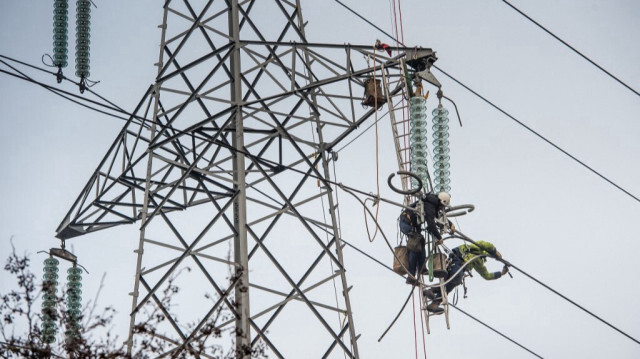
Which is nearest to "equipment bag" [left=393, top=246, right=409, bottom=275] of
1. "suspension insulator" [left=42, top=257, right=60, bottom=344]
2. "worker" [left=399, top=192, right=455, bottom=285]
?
"worker" [left=399, top=192, right=455, bottom=285]

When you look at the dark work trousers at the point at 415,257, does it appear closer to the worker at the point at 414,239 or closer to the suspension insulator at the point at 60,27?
the worker at the point at 414,239

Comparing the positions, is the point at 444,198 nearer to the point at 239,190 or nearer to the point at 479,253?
the point at 479,253

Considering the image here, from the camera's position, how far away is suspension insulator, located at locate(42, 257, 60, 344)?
13477 millimetres

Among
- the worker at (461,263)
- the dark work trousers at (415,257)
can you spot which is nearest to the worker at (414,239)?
the dark work trousers at (415,257)

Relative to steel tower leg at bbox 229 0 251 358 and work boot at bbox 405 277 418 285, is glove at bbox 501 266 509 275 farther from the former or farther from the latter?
steel tower leg at bbox 229 0 251 358

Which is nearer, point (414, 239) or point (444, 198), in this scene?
point (444, 198)

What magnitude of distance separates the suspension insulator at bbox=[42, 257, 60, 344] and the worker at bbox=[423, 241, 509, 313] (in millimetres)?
5960

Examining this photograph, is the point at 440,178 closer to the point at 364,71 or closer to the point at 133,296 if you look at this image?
the point at 364,71

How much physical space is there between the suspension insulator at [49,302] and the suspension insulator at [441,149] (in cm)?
→ 573

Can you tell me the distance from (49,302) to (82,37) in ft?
23.8

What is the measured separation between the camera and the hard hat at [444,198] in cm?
1827

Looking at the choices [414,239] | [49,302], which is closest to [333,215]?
[414,239]

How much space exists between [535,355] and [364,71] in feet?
16.6

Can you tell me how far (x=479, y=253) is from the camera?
2048cm
